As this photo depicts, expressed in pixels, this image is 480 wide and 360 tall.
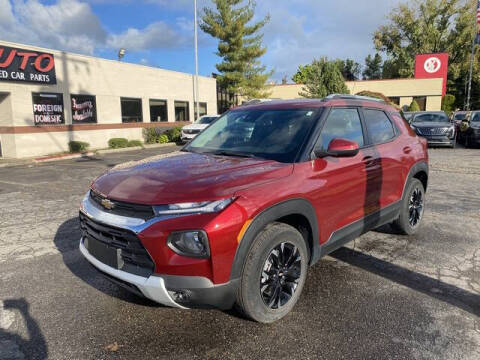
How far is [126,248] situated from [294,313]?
1.48 meters

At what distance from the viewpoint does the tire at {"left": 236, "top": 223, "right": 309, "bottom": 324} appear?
2.55 meters

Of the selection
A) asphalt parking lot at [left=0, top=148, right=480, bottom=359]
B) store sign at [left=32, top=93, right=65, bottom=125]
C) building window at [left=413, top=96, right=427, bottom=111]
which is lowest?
asphalt parking lot at [left=0, top=148, right=480, bottom=359]

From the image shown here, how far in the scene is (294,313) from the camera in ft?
9.91

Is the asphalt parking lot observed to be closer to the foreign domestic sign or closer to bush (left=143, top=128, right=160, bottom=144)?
bush (left=143, top=128, right=160, bottom=144)

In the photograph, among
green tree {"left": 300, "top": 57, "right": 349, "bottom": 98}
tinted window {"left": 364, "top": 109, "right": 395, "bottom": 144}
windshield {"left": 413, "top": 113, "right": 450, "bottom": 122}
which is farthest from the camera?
green tree {"left": 300, "top": 57, "right": 349, "bottom": 98}

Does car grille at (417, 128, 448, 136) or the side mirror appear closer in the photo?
the side mirror

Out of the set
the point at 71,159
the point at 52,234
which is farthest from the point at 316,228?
the point at 71,159

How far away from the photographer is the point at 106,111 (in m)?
18.8

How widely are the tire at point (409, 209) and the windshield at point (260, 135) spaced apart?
1.97 m


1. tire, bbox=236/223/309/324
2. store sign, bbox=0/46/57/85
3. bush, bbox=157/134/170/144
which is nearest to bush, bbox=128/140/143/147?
bush, bbox=157/134/170/144

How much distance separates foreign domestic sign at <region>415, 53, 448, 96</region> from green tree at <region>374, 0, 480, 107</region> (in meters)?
13.6

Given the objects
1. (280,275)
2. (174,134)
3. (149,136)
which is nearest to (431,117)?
(174,134)

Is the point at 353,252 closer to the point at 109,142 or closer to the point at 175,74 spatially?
the point at 109,142

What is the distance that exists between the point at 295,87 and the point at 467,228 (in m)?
31.3
